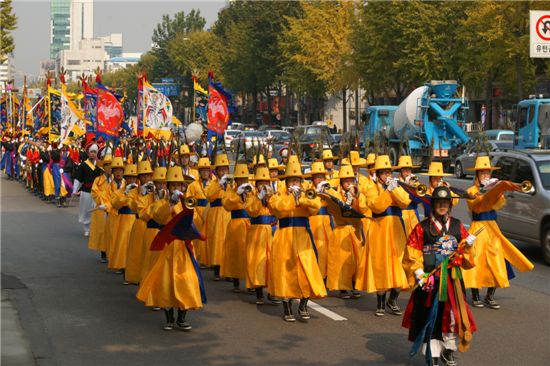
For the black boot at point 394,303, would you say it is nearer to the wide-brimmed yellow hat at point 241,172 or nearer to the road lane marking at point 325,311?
the road lane marking at point 325,311

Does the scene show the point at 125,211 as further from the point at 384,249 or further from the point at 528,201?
the point at 528,201

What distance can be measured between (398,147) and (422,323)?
2992cm

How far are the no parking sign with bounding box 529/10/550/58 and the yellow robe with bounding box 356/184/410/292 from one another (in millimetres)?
12411

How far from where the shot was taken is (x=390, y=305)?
1130 centimetres

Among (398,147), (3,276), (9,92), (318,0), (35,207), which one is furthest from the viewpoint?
(318,0)

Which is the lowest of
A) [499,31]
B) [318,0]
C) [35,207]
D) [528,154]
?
[35,207]

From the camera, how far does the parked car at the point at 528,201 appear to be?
14682mm

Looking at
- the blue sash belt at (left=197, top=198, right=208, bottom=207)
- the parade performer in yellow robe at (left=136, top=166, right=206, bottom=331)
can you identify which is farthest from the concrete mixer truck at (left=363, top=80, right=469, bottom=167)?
the parade performer in yellow robe at (left=136, top=166, right=206, bottom=331)

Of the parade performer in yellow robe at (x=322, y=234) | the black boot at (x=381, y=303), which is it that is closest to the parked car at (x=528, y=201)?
the parade performer in yellow robe at (x=322, y=234)

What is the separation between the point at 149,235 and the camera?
11.6 m

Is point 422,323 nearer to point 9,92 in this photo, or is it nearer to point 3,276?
point 3,276

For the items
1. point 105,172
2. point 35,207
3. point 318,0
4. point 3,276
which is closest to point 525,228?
point 105,172

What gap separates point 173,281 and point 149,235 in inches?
62.3

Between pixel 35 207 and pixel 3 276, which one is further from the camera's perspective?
pixel 35 207
